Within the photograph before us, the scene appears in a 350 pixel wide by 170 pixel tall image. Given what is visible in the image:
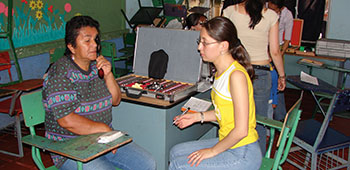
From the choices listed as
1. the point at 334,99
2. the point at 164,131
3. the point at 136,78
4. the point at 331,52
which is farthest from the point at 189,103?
the point at 331,52

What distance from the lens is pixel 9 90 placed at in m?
3.13

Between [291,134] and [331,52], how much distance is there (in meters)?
3.30

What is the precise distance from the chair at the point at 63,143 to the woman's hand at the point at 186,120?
0.46 m

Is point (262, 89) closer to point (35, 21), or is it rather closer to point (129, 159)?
point (129, 159)

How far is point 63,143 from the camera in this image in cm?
167

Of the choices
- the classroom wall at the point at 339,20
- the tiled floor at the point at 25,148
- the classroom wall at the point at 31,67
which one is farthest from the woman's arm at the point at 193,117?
the classroom wall at the point at 339,20

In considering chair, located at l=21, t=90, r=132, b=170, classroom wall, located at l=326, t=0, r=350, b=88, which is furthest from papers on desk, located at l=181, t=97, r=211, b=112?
classroom wall, located at l=326, t=0, r=350, b=88

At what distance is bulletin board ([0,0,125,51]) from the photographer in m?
3.83

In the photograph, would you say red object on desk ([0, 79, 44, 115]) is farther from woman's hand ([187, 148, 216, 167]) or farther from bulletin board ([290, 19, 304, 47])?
bulletin board ([290, 19, 304, 47])

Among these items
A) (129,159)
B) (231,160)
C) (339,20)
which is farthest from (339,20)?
(129,159)

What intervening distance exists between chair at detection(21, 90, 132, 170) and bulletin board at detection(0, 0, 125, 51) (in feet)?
6.92

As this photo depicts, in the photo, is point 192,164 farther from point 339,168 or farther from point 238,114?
point 339,168

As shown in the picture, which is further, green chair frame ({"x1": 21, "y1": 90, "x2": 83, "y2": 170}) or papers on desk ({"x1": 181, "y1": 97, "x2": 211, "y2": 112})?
papers on desk ({"x1": 181, "y1": 97, "x2": 211, "y2": 112})

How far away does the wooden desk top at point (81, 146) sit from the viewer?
153 centimetres
